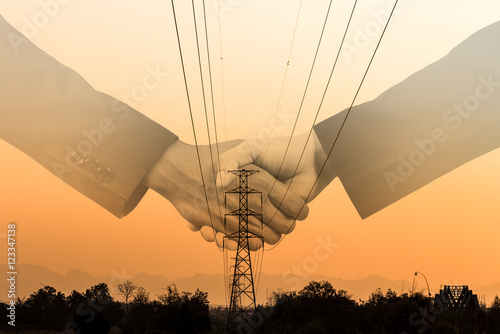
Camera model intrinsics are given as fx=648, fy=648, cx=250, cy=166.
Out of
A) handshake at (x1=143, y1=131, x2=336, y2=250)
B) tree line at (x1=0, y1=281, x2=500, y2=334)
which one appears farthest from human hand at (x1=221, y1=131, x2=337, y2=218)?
tree line at (x1=0, y1=281, x2=500, y2=334)

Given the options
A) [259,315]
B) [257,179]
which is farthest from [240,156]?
[259,315]

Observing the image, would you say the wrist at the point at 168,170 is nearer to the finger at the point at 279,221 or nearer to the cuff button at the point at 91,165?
the cuff button at the point at 91,165

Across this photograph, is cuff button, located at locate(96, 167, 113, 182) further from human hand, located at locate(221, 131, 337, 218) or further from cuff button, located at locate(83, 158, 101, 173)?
human hand, located at locate(221, 131, 337, 218)

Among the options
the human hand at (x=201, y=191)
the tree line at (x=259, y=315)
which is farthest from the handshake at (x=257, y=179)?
the tree line at (x=259, y=315)

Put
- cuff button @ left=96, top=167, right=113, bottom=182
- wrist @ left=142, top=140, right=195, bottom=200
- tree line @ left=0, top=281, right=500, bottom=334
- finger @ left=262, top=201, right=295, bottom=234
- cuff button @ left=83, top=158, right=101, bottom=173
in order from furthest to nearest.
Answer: cuff button @ left=83, top=158, right=101, bottom=173, wrist @ left=142, top=140, right=195, bottom=200, cuff button @ left=96, top=167, right=113, bottom=182, finger @ left=262, top=201, right=295, bottom=234, tree line @ left=0, top=281, right=500, bottom=334

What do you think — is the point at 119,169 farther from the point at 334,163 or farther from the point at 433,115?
the point at 433,115

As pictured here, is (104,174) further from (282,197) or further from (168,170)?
(282,197)
